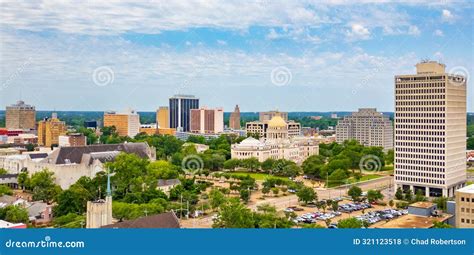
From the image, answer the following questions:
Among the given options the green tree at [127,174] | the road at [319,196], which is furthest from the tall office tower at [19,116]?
the road at [319,196]

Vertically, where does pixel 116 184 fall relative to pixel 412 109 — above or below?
below

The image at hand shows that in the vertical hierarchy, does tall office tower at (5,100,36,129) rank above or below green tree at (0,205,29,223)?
above

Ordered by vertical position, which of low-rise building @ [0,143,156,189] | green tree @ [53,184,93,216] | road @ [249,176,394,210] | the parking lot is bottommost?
the parking lot

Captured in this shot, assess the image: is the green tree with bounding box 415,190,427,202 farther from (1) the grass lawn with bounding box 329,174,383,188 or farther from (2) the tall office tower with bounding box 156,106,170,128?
(2) the tall office tower with bounding box 156,106,170,128

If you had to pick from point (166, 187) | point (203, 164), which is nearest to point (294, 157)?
point (203, 164)

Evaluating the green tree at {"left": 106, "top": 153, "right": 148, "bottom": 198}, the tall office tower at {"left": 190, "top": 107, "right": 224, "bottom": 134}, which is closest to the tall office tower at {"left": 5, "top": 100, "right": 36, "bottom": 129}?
the tall office tower at {"left": 190, "top": 107, "right": 224, "bottom": 134}

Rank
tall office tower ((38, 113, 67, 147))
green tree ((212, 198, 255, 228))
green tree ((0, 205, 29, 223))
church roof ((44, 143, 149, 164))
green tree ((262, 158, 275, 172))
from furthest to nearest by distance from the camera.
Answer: tall office tower ((38, 113, 67, 147))
green tree ((262, 158, 275, 172))
church roof ((44, 143, 149, 164))
green tree ((0, 205, 29, 223))
green tree ((212, 198, 255, 228))

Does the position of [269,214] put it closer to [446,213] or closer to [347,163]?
[446,213]
